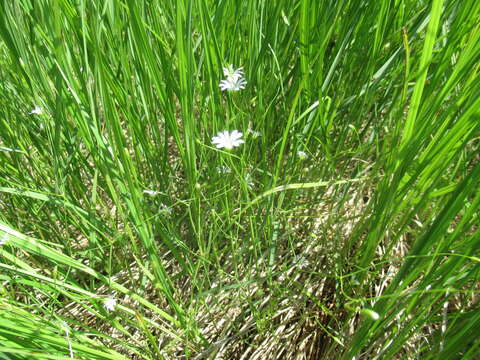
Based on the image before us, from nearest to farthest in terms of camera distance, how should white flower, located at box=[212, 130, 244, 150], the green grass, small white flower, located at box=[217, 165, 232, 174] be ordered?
1. the green grass
2. white flower, located at box=[212, 130, 244, 150]
3. small white flower, located at box=[217, 165, 232, 174]

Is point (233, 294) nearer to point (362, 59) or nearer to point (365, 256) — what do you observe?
point (365, 256)

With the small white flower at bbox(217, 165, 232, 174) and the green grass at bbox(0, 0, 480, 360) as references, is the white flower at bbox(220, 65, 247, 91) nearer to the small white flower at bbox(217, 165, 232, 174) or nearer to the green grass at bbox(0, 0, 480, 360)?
the green grass at bbox(0, 0, 480, 360)

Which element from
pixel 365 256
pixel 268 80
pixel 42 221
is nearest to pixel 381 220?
pixel 365 256

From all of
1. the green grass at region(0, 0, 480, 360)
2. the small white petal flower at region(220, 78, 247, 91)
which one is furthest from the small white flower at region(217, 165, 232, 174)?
the small white petal flower at region(220, 78, 247, 91)

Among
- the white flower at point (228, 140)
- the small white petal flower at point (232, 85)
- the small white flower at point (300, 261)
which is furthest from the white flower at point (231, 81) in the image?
the small white flower at point (300, 261)

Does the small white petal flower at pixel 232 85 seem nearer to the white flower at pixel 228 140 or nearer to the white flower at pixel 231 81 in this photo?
the white flower at pixel 231 81

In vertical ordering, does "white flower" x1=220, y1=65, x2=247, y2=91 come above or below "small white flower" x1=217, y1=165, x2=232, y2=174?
above

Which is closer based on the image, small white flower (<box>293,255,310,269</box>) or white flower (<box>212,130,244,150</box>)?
white flower (<box>212,130,244,150</box>)

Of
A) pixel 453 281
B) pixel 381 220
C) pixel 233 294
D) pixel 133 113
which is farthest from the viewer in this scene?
pixel 233 294
